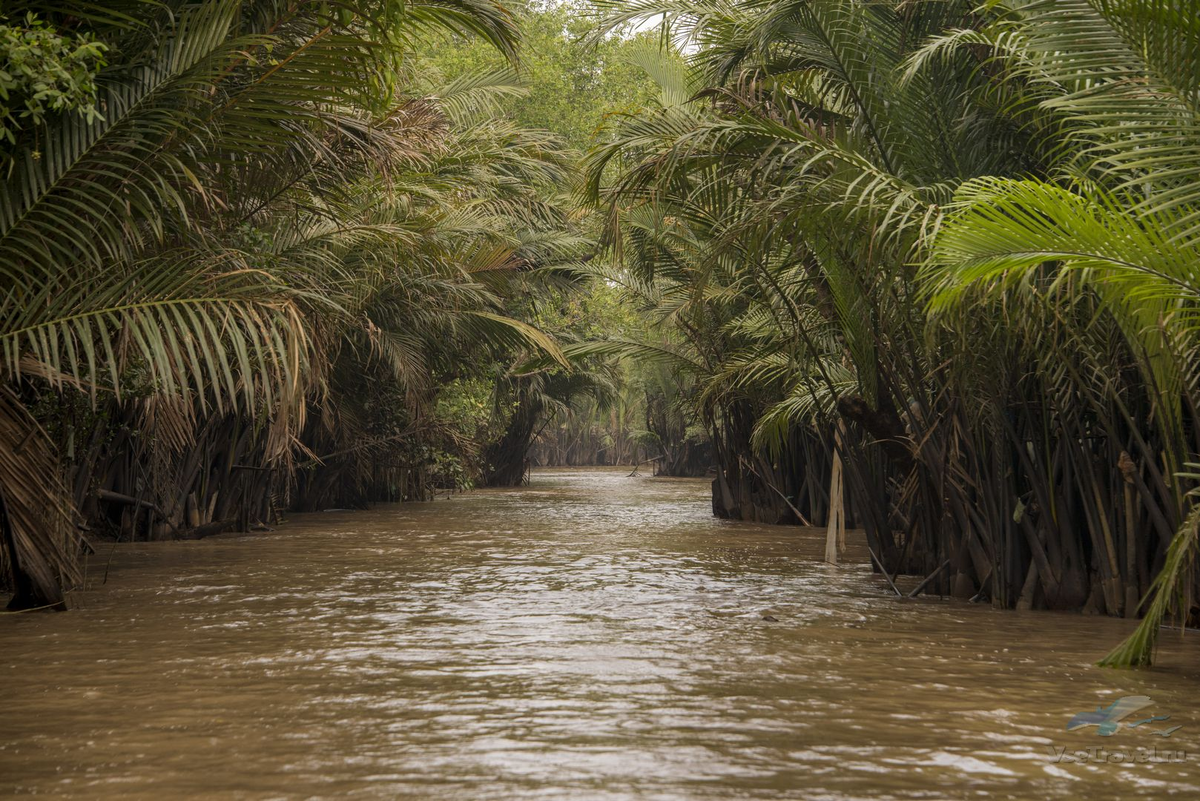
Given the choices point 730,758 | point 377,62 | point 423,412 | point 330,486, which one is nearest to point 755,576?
point 377,62

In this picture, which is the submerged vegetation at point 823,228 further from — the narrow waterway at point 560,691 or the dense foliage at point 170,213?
the narrow waterway at point 560,691

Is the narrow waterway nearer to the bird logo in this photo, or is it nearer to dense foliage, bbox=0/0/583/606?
the bird logo

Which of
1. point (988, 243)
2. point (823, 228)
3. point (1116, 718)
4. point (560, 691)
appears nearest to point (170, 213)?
point (823, 228)

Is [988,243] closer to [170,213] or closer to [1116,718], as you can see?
[1116,718]

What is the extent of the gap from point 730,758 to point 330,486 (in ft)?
49.7

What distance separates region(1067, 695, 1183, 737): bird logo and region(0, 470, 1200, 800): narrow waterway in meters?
0.05

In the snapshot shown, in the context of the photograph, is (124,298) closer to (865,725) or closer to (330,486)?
(865,725)

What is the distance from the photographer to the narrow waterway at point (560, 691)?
12.8 ft

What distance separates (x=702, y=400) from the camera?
44.7 ft

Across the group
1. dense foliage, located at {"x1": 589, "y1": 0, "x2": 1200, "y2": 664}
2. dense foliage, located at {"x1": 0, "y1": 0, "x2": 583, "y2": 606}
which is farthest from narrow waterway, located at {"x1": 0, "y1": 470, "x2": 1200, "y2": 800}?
dense foliage, located at {"x1": 0, "y1": 0, "x2": 583, "y2": 606}

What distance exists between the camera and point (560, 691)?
526 centimetres

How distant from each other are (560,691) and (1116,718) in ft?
7.45

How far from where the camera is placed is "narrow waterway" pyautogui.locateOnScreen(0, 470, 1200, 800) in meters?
3.92

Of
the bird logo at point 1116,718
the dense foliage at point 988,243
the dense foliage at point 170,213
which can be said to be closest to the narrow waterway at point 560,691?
the bird logo at point 1116,718
